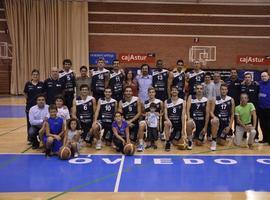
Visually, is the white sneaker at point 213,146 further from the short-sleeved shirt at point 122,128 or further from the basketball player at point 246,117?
the short-sleeved shirt at point 122,128

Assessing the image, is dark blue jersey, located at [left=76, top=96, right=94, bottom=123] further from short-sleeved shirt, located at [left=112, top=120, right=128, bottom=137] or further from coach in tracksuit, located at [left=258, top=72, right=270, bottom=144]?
coach in tracksuit, located at [left=258, top=72, right=270, bottom=144]

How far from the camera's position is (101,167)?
19.5 ft

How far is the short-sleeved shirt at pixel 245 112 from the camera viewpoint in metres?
7.54

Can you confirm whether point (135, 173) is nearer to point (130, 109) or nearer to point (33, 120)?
point (130, 109)

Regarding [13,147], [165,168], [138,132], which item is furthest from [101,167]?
[13,147]

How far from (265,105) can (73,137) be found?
425 cm

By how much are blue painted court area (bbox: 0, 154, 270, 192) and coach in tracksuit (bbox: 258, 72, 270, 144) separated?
133cm

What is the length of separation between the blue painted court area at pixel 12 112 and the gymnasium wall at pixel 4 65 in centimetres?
476

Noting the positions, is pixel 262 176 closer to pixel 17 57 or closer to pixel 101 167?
pixel 101 167

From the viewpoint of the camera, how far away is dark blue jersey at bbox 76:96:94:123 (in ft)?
25.0

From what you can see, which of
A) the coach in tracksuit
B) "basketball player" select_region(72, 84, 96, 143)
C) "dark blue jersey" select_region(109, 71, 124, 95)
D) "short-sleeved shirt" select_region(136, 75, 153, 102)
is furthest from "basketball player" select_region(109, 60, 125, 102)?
the coach in tracksuit

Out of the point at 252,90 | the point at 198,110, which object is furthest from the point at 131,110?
the point at 252,90

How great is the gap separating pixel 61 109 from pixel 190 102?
283 cm

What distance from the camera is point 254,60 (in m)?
17.8
